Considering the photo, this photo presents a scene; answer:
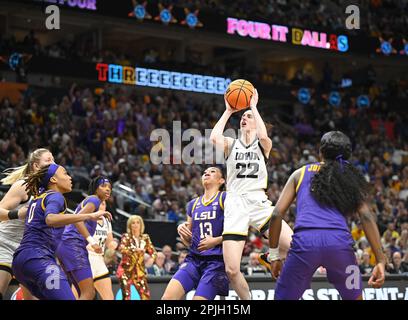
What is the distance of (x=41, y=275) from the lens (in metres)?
5.99

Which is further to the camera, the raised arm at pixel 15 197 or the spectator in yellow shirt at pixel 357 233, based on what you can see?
the spectator in yellow shirt at pixel 357 233

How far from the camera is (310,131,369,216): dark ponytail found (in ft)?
18.2

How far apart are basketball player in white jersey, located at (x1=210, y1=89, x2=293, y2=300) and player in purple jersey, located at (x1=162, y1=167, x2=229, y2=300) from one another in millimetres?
189

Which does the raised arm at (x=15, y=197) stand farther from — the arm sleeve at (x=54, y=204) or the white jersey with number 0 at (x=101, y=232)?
the white jersey with number 0 at (x=101, y=232)

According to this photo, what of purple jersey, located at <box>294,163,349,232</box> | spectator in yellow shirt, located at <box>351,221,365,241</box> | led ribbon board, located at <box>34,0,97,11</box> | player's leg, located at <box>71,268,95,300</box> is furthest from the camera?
led ribbon board, located at <box>34,0,97,11</box>

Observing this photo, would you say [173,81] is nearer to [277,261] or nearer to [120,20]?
[120,20]

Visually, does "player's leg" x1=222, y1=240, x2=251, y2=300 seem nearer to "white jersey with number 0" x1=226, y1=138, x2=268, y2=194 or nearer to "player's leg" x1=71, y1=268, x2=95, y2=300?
"white jersey with number 0" x1=226, y1=138, x2=268, y2=194

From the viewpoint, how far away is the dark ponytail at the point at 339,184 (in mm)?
5539

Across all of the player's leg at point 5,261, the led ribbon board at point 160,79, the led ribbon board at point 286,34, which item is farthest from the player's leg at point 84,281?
the led ribbon board at point 286,34

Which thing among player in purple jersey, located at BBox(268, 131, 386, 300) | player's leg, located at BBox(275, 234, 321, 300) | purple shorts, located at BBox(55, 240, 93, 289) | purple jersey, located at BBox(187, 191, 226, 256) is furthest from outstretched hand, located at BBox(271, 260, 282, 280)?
purple shorts, located at BBox(55, 240, 93, 289)

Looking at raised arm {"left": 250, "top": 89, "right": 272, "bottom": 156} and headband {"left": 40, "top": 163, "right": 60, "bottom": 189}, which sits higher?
raised arm {"left": 250, "top": 89, "right": 272, "bottom": 156}

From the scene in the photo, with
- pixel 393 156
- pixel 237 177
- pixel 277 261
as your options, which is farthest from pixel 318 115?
pixel 277 261

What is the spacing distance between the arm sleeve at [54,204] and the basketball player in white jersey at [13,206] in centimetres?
111

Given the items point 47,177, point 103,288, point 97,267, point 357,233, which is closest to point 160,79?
point 357,233
